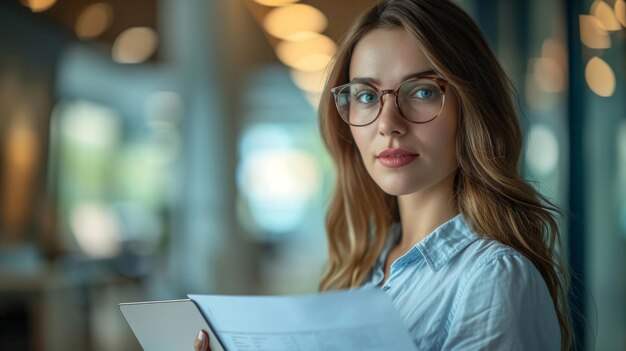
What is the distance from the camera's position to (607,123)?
2.05 m

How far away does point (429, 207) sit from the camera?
4.56 ft

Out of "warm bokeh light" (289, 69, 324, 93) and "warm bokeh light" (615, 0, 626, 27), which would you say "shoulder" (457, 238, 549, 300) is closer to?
"warm bokeh light" (615, 0, 626, 27)

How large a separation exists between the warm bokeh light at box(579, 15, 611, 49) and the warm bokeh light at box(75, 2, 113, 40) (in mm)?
5651

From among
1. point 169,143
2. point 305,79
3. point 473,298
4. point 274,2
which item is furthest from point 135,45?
point 473,298

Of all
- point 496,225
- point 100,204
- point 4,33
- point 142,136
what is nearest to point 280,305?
point 496,225

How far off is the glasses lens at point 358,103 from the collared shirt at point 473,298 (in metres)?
0.25

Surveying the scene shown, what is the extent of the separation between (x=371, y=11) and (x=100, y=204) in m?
6.46

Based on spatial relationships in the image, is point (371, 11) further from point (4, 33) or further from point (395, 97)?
point (4, 33)

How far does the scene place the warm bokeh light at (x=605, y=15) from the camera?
76.9 inches

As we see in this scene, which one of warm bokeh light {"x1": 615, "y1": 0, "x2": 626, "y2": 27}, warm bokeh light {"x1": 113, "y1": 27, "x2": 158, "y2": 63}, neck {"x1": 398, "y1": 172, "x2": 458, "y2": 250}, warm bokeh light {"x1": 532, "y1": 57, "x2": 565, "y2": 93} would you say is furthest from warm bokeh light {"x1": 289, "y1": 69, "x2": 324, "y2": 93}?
neck {"x1": 398, "y1": 172, "x2": 458, "y2": 250}

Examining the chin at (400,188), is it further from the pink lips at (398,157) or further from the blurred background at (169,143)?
the blurred background at (169,143)

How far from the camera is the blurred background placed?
6.94 feet

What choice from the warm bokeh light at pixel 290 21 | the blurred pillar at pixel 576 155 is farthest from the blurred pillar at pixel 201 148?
the blurred pillar at pixel 576 155

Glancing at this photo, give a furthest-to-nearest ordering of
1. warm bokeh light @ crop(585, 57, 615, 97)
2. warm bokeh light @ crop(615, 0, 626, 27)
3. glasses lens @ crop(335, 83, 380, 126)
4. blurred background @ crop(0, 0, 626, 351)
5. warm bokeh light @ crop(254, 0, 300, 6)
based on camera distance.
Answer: warm bokeh light @ crop(254, 0, 300, 6)
blurred background @ crop(0, 0, 626, 351)
warm bokeh light @ crop(585, 57, 615, 97)
warm bokeh light @ crop(615, 0, 626, 27)
glasses lens @ crop(335, 83, 380, 126)
